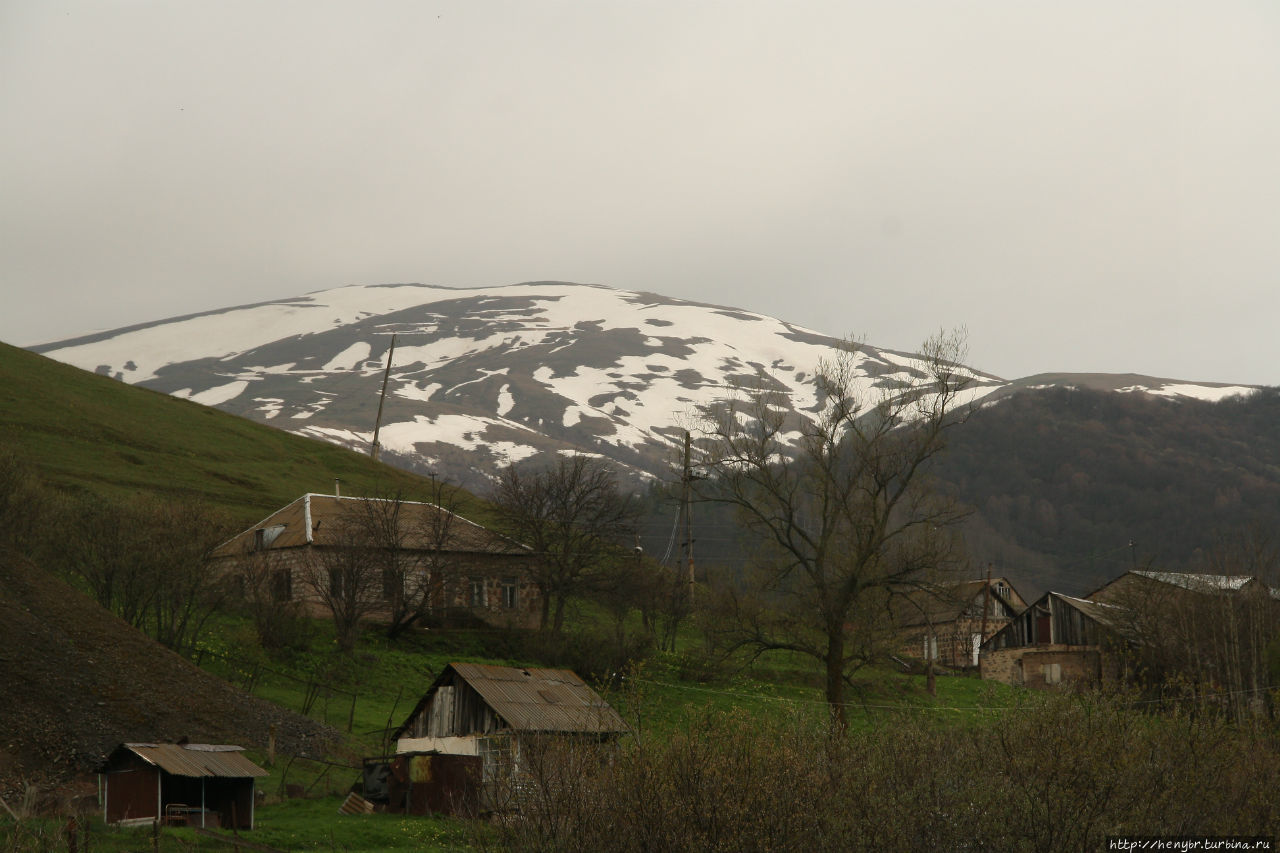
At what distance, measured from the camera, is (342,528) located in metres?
53.7

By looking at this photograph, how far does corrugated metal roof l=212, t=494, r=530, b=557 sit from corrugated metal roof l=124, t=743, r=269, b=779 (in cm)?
2611

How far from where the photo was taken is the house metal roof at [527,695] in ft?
101

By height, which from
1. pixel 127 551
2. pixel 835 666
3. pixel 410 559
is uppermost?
pixel 127 551

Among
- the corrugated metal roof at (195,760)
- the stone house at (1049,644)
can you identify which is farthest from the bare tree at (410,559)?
the stone house at (1049,644)

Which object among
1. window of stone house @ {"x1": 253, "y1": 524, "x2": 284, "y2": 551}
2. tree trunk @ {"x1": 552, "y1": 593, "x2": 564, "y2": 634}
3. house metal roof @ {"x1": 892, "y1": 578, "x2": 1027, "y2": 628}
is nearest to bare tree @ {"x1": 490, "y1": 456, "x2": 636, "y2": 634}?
tree trunk @ {"x1": 552, "y1": 593, "x2": 564, "y2": 634}

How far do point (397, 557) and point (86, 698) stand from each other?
22334 mm

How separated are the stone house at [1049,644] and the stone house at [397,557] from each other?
1071 inches

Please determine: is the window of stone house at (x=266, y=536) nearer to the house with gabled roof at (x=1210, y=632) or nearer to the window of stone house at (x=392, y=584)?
the window of stone house at (x=392, y=584)

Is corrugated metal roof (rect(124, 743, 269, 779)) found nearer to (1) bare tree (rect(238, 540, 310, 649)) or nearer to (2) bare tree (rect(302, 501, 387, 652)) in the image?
(1) bare tree (rect(238, 540, 310, 649))

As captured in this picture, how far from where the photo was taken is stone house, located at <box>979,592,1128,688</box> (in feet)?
194

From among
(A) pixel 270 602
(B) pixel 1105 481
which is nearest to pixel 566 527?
(A) pixel 270 602

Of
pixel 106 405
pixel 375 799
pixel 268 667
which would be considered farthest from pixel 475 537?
pixel 106 405

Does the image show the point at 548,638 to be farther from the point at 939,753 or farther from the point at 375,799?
the point at 939,753

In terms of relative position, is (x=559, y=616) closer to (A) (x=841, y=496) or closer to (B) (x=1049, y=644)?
(A) (x=841, y=496)
